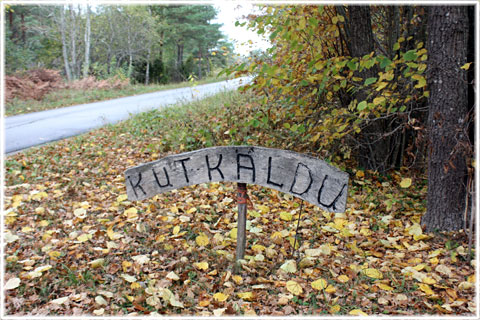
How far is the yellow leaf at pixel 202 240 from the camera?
10.9 feet

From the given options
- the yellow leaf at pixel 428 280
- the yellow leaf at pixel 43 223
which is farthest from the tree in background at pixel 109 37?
the yellow leaf at pixel 428 280

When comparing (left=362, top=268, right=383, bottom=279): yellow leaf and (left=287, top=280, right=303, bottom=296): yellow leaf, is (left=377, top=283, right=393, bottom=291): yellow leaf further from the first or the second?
(left=287, top=280, right=303, bottom=296): yellow leaf

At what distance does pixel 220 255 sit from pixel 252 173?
948 mm

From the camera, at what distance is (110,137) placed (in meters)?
7.13

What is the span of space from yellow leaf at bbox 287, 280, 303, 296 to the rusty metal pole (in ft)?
1.59

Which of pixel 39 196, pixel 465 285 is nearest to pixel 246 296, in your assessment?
pixel 465 285

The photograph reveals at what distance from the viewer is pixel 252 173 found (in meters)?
2.66

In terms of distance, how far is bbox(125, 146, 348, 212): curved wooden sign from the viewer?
2459 millimetres

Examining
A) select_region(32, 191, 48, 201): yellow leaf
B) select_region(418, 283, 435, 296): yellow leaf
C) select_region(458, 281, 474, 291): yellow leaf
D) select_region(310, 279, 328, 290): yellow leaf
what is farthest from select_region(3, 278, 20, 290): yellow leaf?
select_region(458, 281, 474, 291): yellow leaf

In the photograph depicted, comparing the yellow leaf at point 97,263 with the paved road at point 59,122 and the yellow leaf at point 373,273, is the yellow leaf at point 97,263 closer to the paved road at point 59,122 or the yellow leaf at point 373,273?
the yellow leaf at point 373,273

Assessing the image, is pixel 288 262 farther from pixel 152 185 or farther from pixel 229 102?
pixel 229 102

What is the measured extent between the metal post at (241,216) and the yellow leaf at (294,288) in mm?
485

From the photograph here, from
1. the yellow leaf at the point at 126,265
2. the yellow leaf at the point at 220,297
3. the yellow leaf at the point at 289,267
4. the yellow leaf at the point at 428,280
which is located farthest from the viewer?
the yellow leaf at the point at 126,265

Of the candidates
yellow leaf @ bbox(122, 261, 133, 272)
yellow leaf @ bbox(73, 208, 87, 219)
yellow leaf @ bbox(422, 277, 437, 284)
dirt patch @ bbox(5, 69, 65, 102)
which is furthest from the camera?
dirt patch @ bbox(5, 69, 65, 102)
